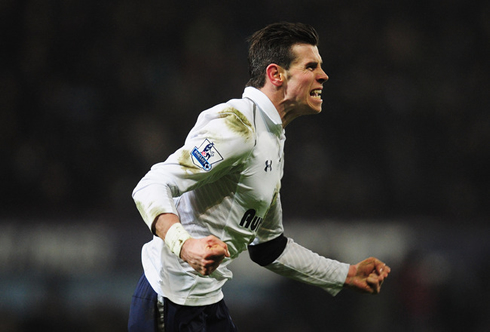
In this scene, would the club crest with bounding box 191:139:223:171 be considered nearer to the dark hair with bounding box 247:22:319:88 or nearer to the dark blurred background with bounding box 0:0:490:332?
the dark hair with bounding box 247:22:319:88

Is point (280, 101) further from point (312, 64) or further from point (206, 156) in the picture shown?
point (206, 156)

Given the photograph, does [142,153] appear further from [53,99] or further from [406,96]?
[406,96]

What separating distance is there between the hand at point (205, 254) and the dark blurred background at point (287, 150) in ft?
7.02

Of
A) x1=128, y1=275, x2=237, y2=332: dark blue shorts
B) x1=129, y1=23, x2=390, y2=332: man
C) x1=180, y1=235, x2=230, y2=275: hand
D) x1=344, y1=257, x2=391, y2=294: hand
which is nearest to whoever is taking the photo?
x1=180, y1=235, x2=230, y2=275: hand

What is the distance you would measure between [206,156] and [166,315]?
0.50m

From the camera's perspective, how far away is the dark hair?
166cm

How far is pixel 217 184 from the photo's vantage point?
145 centimetres

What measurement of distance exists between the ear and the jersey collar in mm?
66

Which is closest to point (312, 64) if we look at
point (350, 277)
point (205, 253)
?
point (350, 277)

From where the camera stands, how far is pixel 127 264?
10.3 feet

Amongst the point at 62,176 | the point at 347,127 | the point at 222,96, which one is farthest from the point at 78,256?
the point at 347,127

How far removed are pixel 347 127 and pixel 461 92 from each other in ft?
3.08

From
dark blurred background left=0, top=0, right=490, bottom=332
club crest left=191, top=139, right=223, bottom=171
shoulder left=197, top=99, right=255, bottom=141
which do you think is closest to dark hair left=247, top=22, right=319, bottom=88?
shoulder left=197, top=99, right=255, bottom=141


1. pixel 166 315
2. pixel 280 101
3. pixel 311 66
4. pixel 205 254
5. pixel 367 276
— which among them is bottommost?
pixel 166 315
